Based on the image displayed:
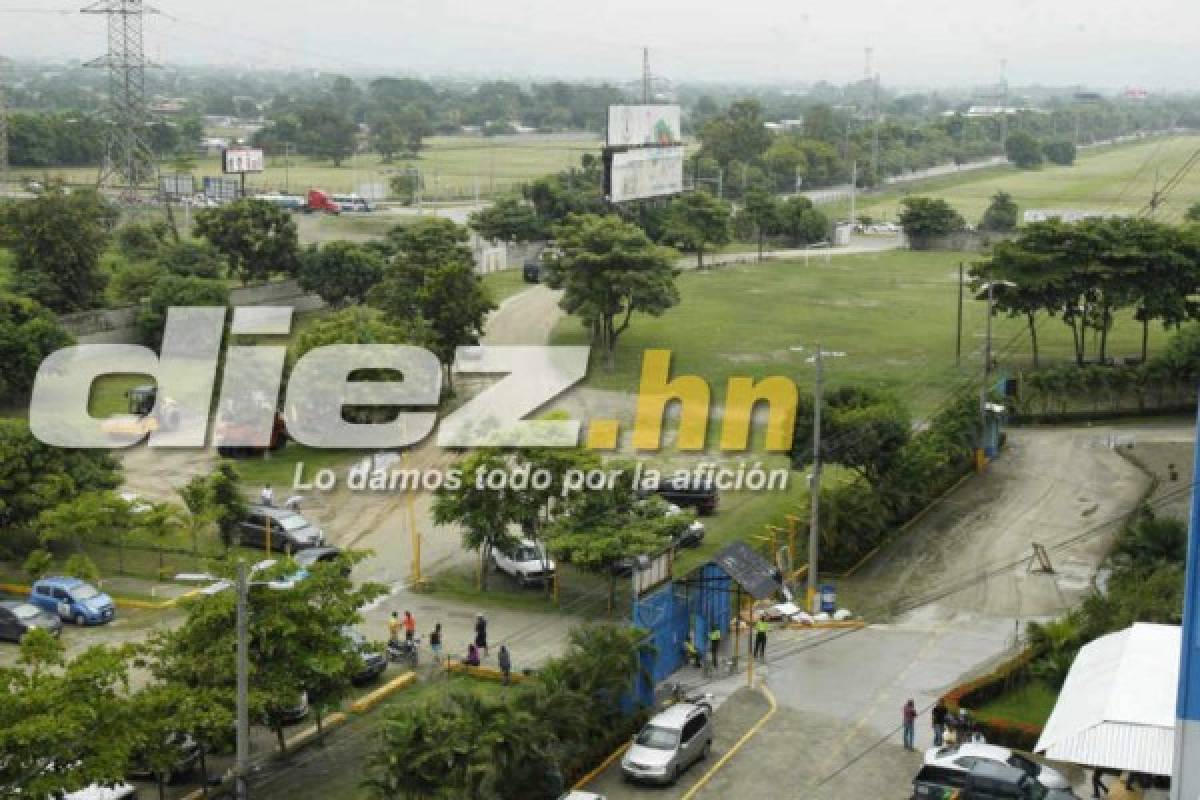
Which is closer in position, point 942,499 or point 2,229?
point 942,499

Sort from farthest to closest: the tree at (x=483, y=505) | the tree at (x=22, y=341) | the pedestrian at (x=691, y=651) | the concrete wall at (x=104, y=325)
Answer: the concrete wall at (x=104, y=325) < the tree at (x=22, y=341) < the tree at (x=483, y=505) < the pedestrian at (x=691, y=651)

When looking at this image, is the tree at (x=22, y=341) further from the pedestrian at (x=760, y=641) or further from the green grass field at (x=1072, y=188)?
the green grass field at (x=1072, y=188)

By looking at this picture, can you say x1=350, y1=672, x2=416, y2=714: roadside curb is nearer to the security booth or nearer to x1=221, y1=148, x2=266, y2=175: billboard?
the security booth

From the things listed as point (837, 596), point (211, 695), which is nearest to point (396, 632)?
point (211, 695)

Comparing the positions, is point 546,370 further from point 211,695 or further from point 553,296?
point 211,695

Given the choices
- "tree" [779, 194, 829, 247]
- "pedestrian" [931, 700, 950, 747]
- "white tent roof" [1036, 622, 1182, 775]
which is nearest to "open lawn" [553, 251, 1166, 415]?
"tree" [779, 194, 829, 247]

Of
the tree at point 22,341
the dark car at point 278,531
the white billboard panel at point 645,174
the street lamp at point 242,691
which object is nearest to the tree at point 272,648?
the street lamp at point 242,691
